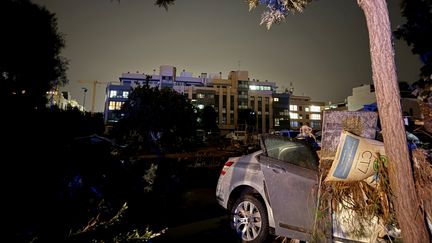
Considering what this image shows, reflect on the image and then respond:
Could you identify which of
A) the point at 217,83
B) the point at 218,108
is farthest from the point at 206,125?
the point at 217,83

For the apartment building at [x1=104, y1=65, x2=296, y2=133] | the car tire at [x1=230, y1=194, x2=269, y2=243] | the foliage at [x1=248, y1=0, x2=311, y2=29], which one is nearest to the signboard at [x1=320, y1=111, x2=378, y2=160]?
the car tire at [x1=230, y1=194, x2=269, y2=243]

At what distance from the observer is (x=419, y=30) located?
44.6ft

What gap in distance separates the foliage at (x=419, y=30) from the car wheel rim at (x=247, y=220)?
550 inches

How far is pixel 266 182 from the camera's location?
403cm

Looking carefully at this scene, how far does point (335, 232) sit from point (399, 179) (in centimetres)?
110

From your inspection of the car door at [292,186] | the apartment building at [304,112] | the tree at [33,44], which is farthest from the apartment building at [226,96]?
the car door at [292,186]

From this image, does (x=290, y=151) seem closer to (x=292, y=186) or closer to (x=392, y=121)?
(x=292, y=186)

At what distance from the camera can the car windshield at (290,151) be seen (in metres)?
4.07

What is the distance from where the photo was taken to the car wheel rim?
4383 mm

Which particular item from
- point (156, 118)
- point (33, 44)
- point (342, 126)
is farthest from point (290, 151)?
point (33, 44)

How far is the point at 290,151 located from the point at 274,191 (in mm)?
772

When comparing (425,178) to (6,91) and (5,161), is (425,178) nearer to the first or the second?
(5,161)

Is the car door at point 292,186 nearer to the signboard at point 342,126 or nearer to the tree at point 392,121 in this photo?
the signboard at point 342,126

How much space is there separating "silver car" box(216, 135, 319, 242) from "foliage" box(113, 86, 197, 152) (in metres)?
16.7
